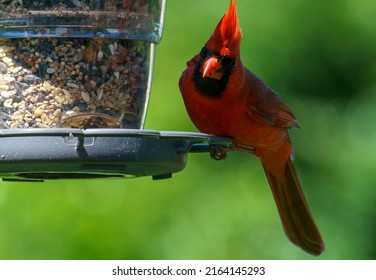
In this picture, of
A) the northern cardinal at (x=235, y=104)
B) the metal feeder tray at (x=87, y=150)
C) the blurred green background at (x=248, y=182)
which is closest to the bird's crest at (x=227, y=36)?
the northern cardinal at (x=235, y=104)

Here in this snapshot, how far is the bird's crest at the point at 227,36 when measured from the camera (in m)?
3.41

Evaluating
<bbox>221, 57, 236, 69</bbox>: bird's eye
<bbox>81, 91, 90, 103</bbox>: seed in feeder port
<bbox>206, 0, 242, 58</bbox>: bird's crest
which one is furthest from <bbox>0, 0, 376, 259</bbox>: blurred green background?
<bbox>81, 91, 90, 103</bbox>: seed in feeder port

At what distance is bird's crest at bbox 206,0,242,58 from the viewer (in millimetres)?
3413

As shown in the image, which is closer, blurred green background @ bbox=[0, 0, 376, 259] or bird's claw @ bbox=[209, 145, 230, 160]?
bird's claw @ bbox=[209, 145, 230, 160]

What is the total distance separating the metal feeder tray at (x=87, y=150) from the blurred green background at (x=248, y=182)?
107 centimetres

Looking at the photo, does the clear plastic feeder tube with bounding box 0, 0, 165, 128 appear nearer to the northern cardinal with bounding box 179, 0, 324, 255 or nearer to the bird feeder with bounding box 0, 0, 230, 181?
the bird feeder with bounding box 0, 0, 230, 181

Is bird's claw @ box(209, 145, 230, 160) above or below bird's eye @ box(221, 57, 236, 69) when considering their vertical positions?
below

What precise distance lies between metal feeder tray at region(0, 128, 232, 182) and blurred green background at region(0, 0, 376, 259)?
1.07 meters

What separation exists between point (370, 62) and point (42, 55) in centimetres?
186

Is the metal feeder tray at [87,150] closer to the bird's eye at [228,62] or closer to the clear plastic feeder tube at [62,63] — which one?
the clear plastic feeder tube at [62,63]

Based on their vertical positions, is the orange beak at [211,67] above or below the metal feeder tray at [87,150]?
above

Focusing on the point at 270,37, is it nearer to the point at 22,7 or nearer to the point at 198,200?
the point at 198,200

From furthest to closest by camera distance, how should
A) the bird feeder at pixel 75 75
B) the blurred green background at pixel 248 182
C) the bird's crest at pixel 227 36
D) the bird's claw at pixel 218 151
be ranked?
the blurred green background at pixel 248 182, the bird's claw at pixel 218 151, the bird's crest at pixel 227 36, the bird feeder at pixel 75 75

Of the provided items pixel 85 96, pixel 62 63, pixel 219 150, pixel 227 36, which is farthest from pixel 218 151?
pixel 62 63
